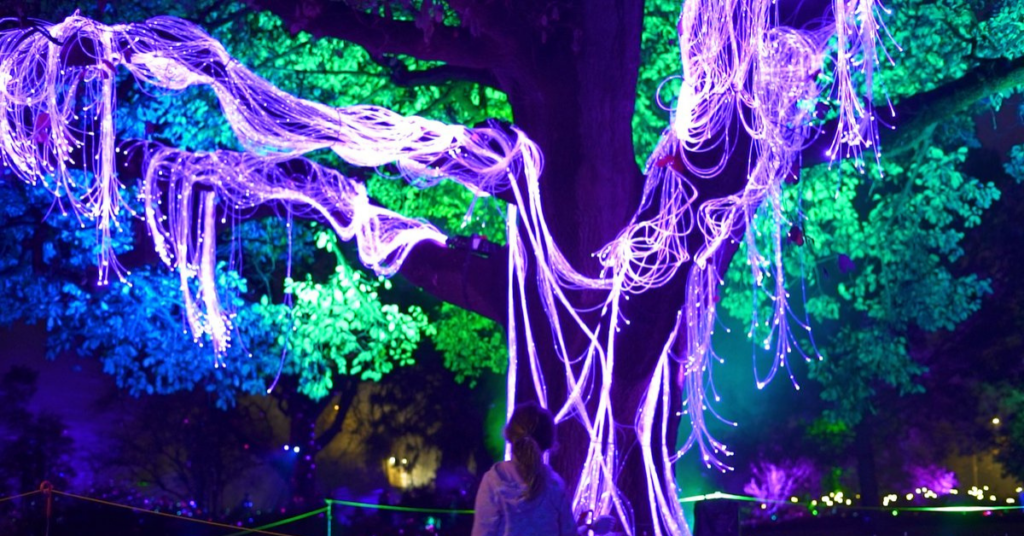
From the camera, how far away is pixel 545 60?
29.0 feet

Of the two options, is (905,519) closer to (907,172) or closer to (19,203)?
(907,172)

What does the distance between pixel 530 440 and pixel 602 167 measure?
13.5ft

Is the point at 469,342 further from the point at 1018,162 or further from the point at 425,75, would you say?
the point at 1018,162

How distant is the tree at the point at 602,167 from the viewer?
846 centimetres

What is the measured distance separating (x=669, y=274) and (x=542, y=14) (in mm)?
2288

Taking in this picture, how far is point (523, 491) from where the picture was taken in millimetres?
5105

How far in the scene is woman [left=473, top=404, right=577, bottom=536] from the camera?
5.09m

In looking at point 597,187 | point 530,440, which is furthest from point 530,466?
point 597,187

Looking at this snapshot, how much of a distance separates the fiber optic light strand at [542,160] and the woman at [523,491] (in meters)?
3.47

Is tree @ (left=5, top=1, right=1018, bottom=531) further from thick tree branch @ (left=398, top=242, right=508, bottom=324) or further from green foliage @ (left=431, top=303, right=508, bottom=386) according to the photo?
green foliage @ (left=431, top=303, right=508, bottom=386)

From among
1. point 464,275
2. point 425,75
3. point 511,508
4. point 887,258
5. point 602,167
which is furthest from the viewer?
point 887,258

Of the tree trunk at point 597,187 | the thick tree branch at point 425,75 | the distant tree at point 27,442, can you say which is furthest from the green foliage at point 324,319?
the distant tree at point 27,442

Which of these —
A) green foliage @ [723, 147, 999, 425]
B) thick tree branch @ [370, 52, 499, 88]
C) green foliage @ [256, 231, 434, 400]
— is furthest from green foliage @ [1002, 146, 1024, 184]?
green foliage @ [256, 231, 434, 400]

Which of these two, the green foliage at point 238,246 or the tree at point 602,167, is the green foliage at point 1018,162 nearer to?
the tree at point 602,167
